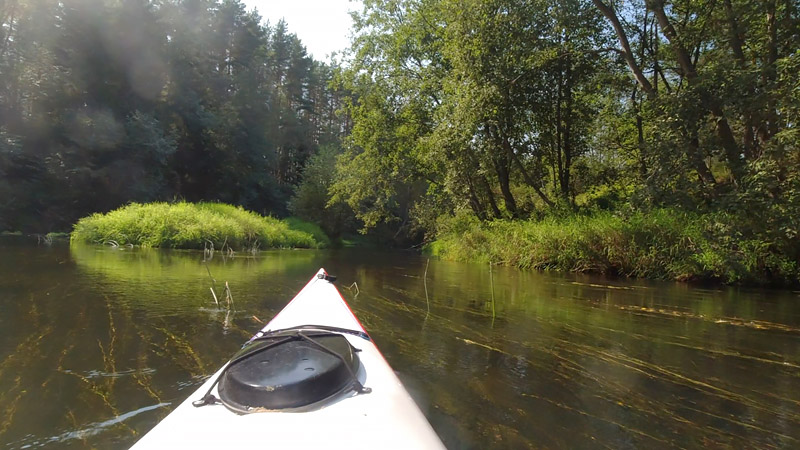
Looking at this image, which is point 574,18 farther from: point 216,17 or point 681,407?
point 216,17

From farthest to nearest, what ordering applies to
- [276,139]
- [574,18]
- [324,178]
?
1. [276,139]
2. [324,178]
3. [574,18]

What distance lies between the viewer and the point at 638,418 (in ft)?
8.00

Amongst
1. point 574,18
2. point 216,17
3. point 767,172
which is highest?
point 216,17

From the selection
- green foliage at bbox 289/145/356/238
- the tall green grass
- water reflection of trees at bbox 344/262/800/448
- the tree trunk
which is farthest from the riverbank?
green foliage at bbox 289/145/356/238

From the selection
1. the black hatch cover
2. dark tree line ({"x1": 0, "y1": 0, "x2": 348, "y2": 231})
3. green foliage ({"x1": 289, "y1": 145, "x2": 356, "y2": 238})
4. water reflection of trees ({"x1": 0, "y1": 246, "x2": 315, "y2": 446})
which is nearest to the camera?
the black hatch cover

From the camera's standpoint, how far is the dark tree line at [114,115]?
70.7 ft

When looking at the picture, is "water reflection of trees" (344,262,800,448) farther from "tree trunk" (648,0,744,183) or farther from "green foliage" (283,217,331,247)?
"green foliage" (283,217,331,247)

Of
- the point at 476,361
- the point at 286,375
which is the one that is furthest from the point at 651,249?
the point at 286,375

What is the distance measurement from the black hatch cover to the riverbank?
8630 millimetres

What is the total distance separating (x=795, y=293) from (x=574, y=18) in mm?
8296

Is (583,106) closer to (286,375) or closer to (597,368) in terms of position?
(597,368)

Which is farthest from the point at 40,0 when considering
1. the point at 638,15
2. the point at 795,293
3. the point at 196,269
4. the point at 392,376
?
the point at 795,293

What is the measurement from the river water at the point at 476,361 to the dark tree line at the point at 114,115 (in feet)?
62.7

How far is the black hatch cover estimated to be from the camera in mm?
1508
